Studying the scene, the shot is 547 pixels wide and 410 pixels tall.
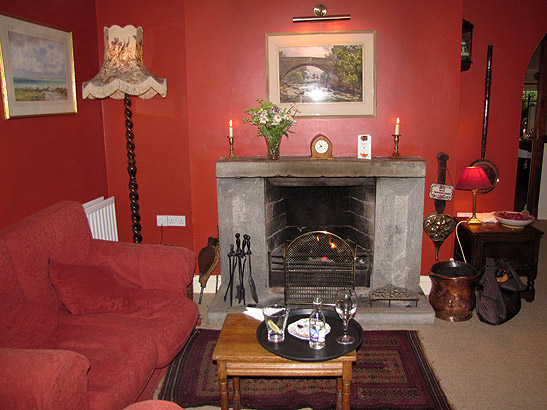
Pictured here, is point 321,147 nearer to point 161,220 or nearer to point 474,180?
point 474,180

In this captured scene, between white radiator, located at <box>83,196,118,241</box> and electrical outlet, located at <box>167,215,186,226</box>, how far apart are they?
460 millimetres

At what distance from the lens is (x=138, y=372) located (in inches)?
86.4

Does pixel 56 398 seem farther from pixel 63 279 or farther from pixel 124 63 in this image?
pixel 124 63

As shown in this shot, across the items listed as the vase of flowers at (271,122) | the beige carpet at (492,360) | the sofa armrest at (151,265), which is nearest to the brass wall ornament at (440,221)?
the beige carpet at (492,360)

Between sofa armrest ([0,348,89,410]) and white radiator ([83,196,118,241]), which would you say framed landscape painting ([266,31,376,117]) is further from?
sofa armrest ([0,348,89,410])

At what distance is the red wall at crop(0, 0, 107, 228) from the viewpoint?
299 centimetres

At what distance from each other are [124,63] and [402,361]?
269 cm

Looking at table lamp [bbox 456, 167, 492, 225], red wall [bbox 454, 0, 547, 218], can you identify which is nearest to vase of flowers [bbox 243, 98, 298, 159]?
table lamp [bbox 456, 167, 492, 225]

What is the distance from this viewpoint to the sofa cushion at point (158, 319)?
2488mm

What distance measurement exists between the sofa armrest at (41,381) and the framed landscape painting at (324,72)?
7.87ft

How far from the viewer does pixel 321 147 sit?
11.6 feet

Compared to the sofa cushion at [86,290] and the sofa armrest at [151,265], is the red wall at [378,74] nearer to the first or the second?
the sofa armrest at [151,265]

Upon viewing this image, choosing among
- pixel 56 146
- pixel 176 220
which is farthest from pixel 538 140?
pixel 56 146

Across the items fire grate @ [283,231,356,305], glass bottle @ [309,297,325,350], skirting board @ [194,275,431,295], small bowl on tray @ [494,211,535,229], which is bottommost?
skirting board @ [194,275,431,295]
